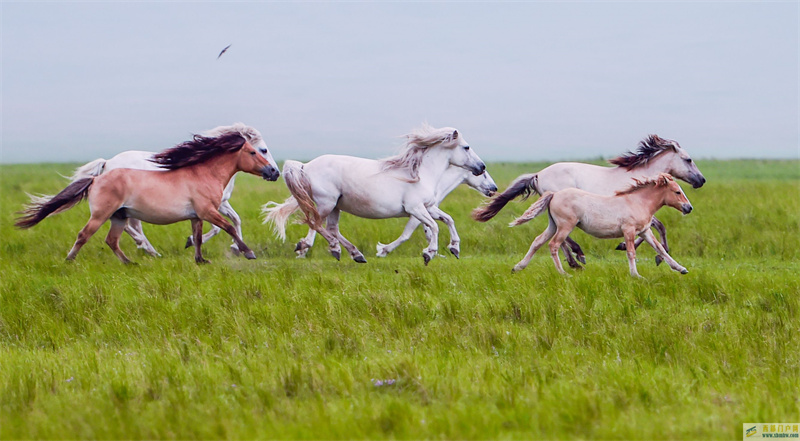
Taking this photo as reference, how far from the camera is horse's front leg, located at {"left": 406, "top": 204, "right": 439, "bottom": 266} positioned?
33.9 ft

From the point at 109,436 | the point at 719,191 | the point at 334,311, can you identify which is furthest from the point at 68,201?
→ the point at 719,191

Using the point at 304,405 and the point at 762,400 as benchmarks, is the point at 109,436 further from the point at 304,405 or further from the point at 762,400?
the point at 762,400

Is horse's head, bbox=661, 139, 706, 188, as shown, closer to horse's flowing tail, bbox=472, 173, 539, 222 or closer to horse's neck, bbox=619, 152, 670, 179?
horse's neck, bbox=619, 152, 670, 179

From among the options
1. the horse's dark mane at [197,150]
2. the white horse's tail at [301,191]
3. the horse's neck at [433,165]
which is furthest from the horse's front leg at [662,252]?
the horse's dark mane at [197,150]

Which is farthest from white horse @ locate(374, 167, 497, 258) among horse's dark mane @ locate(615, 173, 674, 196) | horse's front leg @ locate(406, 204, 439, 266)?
horse's dark mane @ locate(615, 173, 674, 196)

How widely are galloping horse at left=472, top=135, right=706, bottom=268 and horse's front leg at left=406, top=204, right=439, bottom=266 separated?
617mm

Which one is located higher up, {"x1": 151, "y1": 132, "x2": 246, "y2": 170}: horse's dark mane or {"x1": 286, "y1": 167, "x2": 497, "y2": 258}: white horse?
{"x1": 151, "y1": 132, "x2": 246, "y2": 170}: horse's dark mane

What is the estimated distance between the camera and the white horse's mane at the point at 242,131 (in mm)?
11406

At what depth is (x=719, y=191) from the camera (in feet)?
70.2

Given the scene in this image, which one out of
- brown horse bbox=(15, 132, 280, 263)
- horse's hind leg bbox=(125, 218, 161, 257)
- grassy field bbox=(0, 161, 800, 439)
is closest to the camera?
grassy field bbox=(0, 161, 800, 439)

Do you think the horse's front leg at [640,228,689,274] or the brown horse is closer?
the horse's front leg at [640,228,689,274]

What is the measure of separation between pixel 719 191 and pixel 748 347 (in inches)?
663

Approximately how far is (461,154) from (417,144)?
75cm

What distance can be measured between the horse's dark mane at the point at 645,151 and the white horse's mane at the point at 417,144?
8.82 feet
